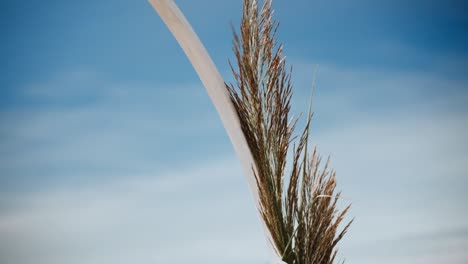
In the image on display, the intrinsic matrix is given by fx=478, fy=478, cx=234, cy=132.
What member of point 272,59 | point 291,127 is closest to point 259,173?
point 291,127

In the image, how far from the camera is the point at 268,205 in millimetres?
2193

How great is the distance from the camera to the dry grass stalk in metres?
2.22

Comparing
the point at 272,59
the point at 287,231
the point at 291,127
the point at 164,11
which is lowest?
the point at 287,231

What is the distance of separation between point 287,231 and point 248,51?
87 centimetres

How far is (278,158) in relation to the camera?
7.32 feet

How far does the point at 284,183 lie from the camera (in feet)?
7.36

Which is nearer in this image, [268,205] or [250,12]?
[268,205]

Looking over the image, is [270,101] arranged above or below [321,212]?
above

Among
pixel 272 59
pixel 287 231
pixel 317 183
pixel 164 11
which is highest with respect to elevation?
pixel 164 11

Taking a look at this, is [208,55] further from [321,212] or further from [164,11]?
[321,212]

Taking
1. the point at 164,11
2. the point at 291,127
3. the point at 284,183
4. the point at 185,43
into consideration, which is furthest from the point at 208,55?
the point at 284,183

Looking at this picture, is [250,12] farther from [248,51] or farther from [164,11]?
[164,11]

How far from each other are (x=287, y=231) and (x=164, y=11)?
3.80ft

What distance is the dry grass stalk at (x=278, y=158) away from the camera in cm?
222
